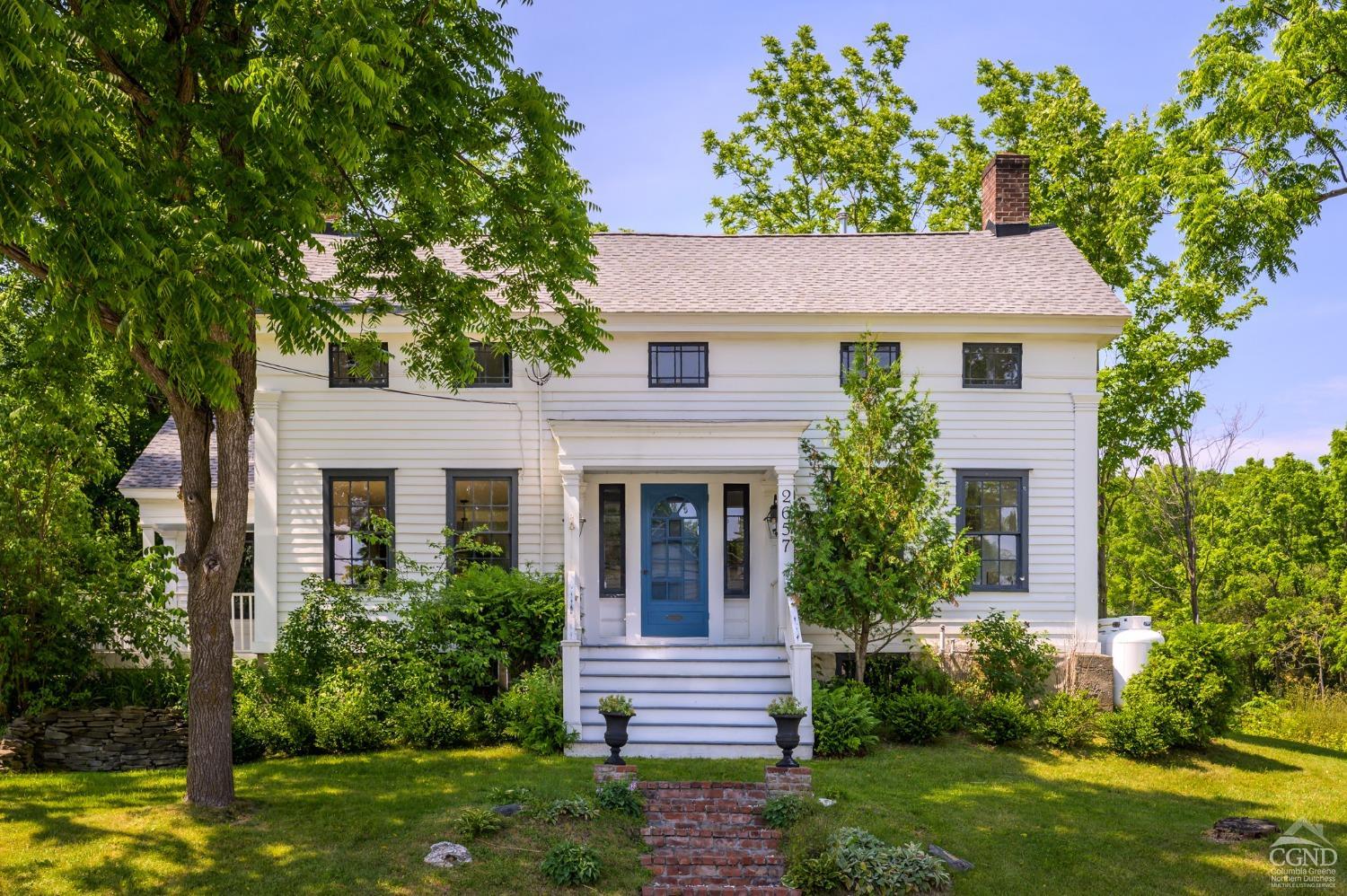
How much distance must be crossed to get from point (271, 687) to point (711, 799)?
6.54m

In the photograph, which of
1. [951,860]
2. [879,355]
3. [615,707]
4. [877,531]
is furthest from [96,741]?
[879,355]

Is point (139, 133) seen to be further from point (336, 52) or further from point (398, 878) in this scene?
point (398, 878)

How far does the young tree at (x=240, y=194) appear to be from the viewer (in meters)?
7.18

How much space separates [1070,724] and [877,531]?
3378mm

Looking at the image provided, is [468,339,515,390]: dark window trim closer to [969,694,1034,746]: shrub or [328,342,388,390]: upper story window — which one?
[328,342,388,390]: upper story window

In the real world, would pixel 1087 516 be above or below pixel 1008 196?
below

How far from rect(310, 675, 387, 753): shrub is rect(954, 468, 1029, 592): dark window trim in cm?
850

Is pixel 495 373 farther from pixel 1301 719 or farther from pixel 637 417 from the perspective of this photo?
pixel 1301 719

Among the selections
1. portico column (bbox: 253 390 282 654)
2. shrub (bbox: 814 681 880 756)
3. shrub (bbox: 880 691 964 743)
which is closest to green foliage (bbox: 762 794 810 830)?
shrub (bbox: 814 681 880 756)

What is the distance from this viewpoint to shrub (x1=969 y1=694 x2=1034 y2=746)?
44.5ft

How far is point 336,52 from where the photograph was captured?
7781 millimetres

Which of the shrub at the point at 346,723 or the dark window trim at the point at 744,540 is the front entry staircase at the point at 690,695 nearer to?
the dark window trim at the point at 744,540

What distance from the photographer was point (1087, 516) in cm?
1551

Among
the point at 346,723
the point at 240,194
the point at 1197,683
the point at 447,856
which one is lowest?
the point at 447,856
